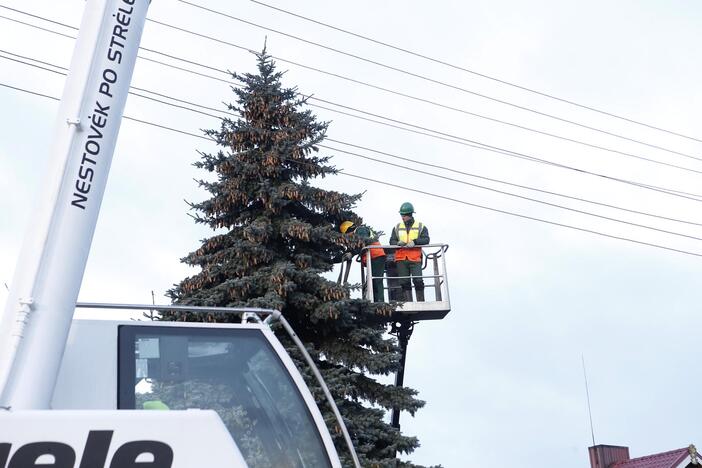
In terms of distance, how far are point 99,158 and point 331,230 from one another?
11.3 metres

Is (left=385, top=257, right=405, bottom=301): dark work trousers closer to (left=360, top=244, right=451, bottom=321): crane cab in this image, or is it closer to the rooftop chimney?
(left=360, top=244, right=451, bottom=321): crane cab

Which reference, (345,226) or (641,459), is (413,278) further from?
(641,459)

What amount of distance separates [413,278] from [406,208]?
140 cm

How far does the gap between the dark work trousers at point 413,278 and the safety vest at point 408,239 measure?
0.10 m

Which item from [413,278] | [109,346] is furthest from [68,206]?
[413,278]

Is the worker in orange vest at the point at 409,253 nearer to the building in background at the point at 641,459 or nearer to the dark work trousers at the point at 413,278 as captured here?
the dark work trousers at the point at 413,278

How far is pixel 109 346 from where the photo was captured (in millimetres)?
5180

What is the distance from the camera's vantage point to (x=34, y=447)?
4.02m

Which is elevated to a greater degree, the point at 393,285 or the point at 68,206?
the point at 393,285

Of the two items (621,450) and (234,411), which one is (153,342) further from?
(621,450)

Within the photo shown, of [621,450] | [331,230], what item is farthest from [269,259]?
[621,450]

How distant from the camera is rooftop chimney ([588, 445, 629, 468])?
3055 centimetres

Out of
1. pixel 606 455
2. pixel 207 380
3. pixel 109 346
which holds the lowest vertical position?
pixel 207 380

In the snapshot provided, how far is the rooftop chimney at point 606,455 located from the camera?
3055 cm
